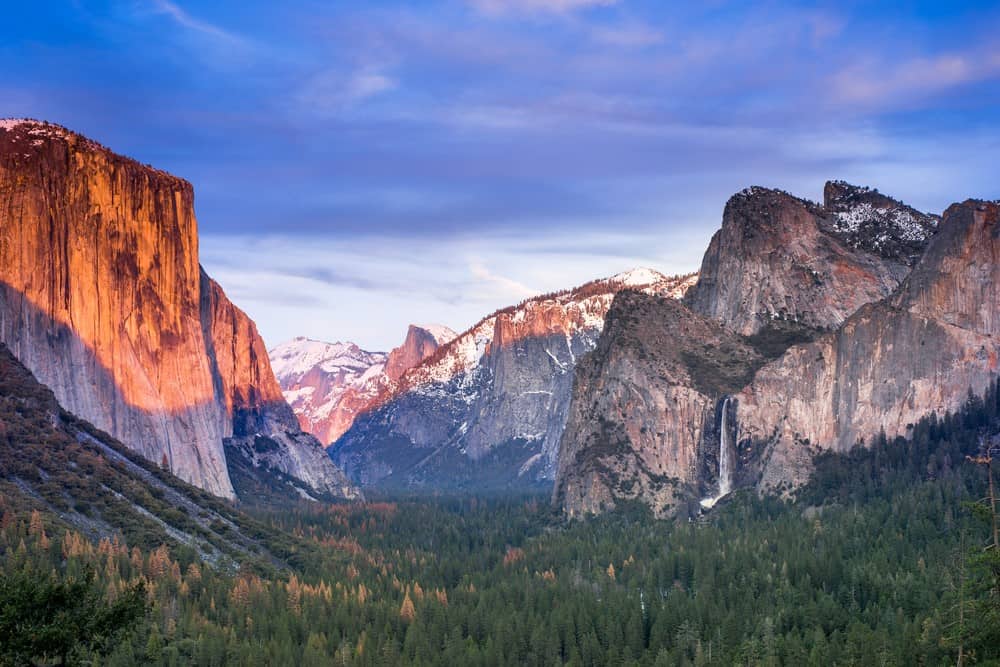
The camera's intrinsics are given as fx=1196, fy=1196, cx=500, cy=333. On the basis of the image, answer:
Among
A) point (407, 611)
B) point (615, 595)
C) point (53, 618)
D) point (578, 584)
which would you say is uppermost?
point (53, 618)

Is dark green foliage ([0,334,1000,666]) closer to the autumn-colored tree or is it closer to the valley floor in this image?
the valley floor

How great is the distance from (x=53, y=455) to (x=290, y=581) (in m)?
36.1

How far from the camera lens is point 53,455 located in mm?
157375

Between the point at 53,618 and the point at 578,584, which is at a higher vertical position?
the point at 53,618

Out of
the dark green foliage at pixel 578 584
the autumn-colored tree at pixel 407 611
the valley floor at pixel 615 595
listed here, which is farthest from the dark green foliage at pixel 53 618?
the autumn-colored tree at pixel 407 611

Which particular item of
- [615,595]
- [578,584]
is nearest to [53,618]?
[615,595]


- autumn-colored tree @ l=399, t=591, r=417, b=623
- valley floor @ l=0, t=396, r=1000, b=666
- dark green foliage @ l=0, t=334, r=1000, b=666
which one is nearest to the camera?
valley floor @ l=0, t=396, r=1000, b=666

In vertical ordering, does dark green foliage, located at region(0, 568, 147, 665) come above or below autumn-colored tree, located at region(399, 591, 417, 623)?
above

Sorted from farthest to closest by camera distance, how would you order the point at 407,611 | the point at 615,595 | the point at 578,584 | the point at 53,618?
the point at 578,584
the point at 615,595
the point at 407,611
the point at 53,618

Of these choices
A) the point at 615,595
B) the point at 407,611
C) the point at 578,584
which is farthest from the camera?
the point at 578,584

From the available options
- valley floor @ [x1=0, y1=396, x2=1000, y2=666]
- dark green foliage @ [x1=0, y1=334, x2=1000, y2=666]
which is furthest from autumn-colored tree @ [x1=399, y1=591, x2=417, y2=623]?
dark green foliage @ [x1=0, y1=334, x2=1000, y2=666]

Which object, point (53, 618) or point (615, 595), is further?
point (615, 595)

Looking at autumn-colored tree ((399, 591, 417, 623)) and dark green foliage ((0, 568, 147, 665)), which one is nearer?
dark green foliage ((0, 568, 147, 665))

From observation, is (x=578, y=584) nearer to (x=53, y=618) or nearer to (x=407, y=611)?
(x=407, y=611)
